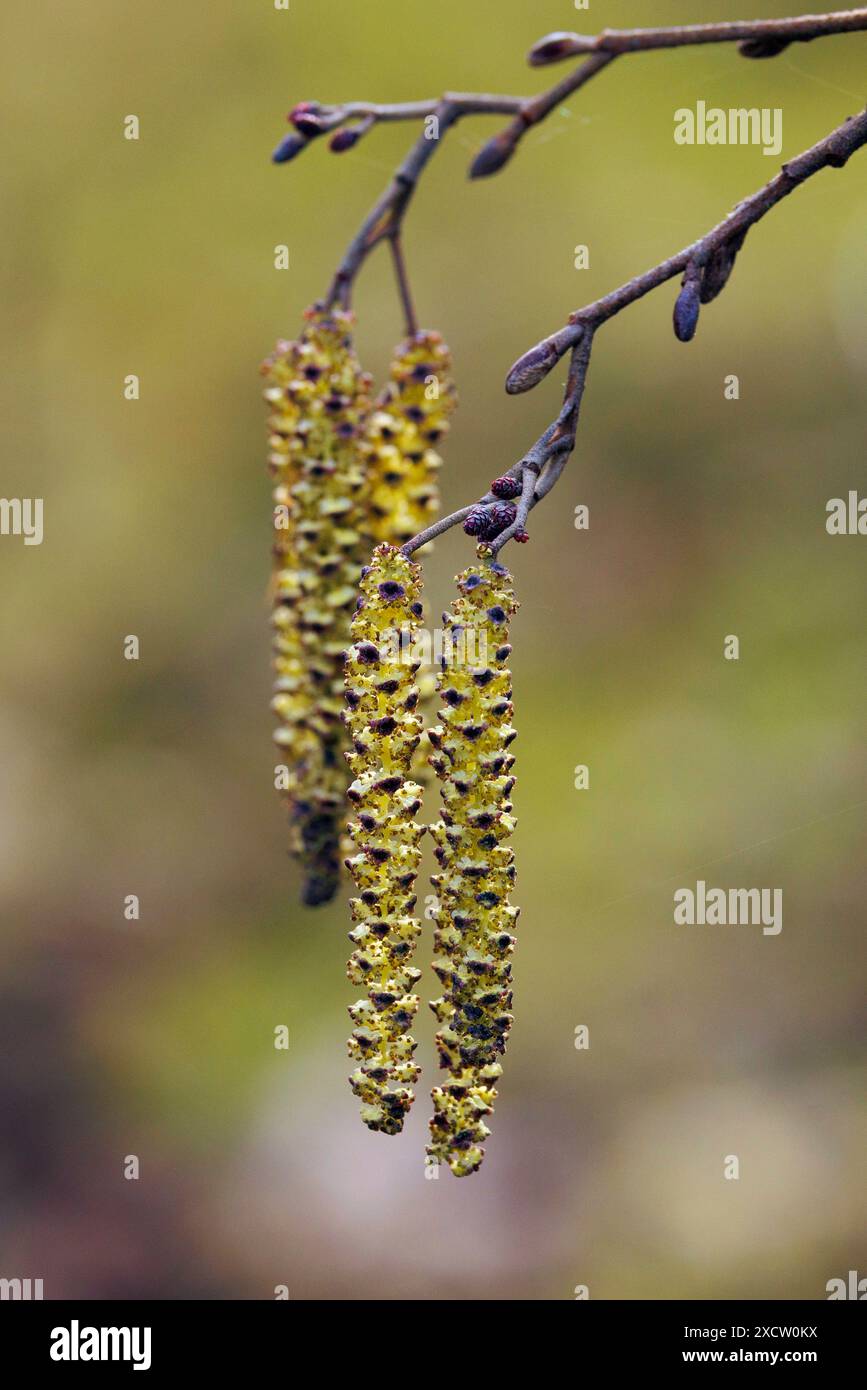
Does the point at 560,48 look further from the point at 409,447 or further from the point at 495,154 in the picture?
the point at 409,447

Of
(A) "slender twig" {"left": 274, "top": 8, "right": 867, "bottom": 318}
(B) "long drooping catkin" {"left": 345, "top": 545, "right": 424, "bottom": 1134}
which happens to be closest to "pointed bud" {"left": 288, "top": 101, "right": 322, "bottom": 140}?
(A) "slender twig" {"left": 274, "top": 8, "right": 867, "bottom": 318}

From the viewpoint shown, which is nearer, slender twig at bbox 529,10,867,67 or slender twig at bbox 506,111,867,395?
slender twig at bbox 506,111,867,395

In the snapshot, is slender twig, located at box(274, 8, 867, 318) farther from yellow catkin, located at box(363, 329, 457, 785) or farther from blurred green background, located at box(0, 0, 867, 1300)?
blurred green background, located at box(0, 0, 867, 1300)

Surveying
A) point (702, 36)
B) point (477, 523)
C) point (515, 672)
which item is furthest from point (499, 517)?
point (515, 672)

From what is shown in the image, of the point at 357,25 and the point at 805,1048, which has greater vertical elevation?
the point at 357,25

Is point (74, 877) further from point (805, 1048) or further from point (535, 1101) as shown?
point (805, 1048)

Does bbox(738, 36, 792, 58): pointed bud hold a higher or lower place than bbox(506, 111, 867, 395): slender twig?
higher

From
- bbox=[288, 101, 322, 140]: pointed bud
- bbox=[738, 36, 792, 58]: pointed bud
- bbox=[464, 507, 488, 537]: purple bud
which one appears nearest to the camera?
bbox=[464, 507, 488, 537]: purple bud
